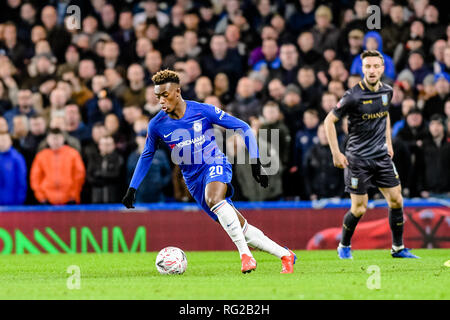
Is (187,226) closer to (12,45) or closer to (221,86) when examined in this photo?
(221,86)

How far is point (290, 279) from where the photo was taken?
848cm

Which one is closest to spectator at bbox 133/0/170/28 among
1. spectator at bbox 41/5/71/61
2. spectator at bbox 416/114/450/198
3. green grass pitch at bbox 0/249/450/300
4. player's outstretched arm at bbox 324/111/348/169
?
spectator at bbox 41/5/71/61

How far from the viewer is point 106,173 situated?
14664 mm

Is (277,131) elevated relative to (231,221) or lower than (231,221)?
elevated

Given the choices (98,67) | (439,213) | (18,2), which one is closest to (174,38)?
(98,67)

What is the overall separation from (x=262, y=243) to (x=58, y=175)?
6.30 metres

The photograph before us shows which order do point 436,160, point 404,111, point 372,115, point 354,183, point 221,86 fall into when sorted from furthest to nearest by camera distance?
point 221,86
point 404,111
point 436,160
point 354,183
point 372,115

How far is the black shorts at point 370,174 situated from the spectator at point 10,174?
19.1 feet

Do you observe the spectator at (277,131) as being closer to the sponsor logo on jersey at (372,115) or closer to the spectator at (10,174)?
the sponsor logo on jersey at (372,115)

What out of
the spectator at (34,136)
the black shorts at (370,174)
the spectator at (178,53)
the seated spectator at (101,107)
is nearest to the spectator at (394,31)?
the spectator at (178,53)

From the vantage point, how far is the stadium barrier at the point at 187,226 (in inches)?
537

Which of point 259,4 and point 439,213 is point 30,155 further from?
point 439,213

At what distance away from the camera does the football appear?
9.38 metres

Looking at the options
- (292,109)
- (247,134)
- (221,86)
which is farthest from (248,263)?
(221,86)
